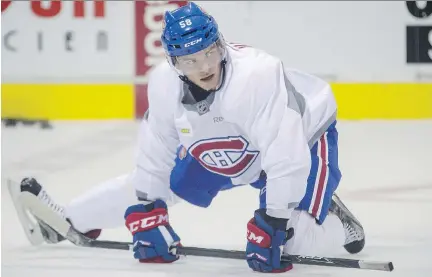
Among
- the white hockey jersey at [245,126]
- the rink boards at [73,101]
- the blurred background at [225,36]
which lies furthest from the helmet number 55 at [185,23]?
the rink boards at [73,101]

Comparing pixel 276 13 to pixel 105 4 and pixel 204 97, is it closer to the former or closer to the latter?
pixel 105 4

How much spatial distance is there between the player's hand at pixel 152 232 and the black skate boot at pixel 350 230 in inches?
18.3

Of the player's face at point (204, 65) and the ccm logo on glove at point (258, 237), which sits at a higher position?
the player's face at point (204, 65)

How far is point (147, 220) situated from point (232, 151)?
31cm

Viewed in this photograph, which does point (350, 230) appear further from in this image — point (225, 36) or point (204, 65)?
point (225, 36)

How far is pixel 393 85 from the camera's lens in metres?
5.89

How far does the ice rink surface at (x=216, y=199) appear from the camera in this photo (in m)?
2.90

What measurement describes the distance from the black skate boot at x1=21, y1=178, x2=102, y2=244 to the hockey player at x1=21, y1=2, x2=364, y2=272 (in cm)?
7

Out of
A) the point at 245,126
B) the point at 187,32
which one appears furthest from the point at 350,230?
the point at 187,32

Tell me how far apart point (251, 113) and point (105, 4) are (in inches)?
140

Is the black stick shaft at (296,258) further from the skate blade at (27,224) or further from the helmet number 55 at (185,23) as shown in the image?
the helmet number 55 at (185,23)

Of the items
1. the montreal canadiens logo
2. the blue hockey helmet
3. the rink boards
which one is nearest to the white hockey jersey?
the montreal canadiens logo

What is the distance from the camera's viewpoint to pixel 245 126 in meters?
2.70

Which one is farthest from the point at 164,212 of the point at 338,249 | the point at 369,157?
the point at 369,157
